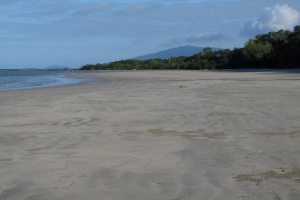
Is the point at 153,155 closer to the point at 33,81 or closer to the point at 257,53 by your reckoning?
the point at 33,81

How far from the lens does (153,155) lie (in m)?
5.38

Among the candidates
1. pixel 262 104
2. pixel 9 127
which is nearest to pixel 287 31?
pixel 262 104

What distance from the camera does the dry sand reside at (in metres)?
3.92

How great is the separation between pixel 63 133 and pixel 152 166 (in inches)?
115

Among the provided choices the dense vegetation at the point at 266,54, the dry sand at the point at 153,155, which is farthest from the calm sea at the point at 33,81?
the dense vegetation at the point at 266,54

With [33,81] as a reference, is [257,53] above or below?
above

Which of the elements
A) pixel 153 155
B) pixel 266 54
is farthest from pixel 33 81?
pixel 266 54

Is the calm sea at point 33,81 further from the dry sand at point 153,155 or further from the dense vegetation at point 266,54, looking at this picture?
the dense vegetation at point 266,54

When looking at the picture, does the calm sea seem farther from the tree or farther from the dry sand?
the tree

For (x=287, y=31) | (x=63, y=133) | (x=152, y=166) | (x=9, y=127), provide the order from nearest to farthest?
(x=152, y=166), (x=63, y=133), (x=9, y=127), (x=287, y=31)

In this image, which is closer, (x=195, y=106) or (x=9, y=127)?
(x=9, y=127)

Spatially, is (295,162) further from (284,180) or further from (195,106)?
(195,106)

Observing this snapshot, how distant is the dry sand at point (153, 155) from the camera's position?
12.9 ft

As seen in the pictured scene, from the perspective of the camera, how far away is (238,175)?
4355 millimetres
